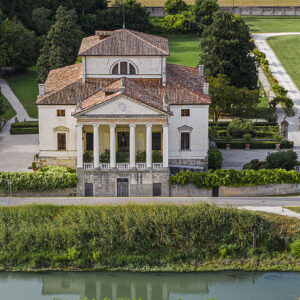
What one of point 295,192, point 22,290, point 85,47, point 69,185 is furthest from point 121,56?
point 22,290

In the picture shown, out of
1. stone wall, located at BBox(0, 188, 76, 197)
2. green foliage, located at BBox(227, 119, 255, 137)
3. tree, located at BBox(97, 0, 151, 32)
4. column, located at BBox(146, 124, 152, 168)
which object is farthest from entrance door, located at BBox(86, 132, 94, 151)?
tree, located at BBox(97, 0, 151, 32)

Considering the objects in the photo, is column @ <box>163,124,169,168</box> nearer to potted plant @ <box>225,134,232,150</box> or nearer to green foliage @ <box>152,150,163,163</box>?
green foliage @ <box>152,150,163,163</box>

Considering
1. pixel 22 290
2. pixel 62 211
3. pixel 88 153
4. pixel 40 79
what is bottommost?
pixel 22 290

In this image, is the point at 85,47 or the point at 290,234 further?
the point at 85,47

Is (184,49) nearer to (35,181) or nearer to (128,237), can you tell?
(35,181)

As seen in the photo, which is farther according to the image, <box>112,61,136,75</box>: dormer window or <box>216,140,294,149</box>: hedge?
<box>216,140,294,149</box>: hedge

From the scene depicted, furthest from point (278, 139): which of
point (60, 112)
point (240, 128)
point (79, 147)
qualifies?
point (79, 147)

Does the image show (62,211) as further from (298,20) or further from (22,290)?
(298,20)
